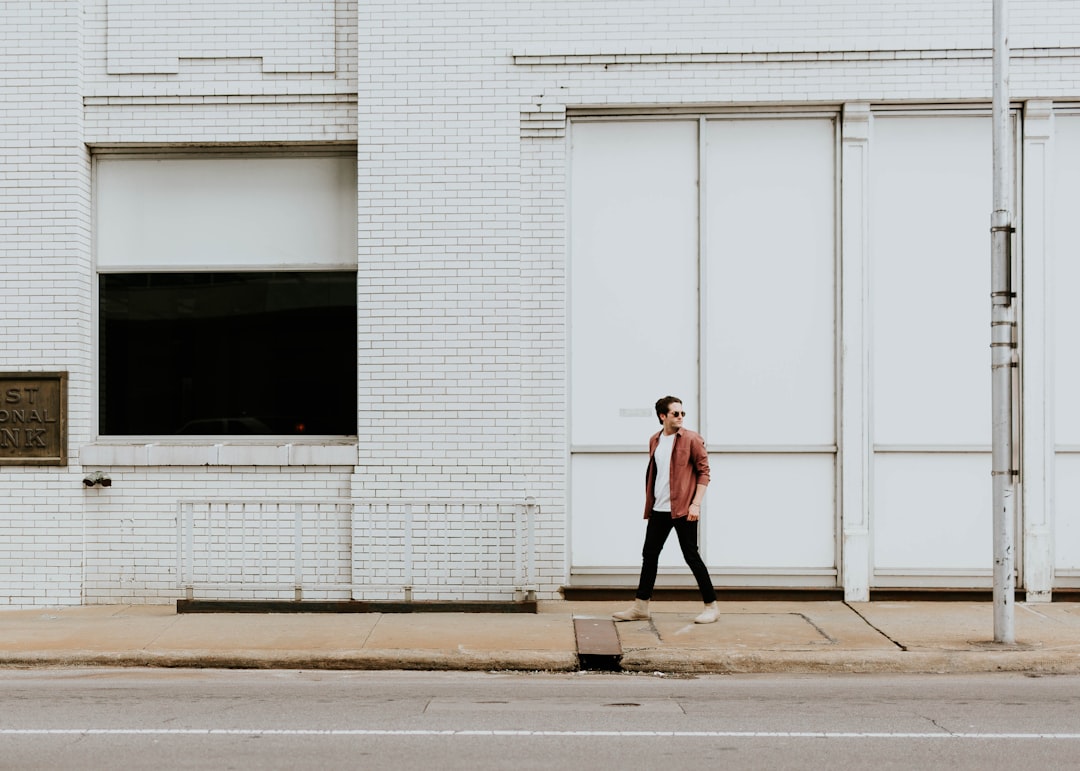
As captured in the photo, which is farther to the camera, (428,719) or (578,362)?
(578,362)

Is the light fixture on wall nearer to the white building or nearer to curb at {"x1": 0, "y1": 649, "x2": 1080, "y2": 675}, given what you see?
the white building

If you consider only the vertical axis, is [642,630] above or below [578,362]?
below

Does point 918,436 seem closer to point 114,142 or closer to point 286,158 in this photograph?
point 286,158

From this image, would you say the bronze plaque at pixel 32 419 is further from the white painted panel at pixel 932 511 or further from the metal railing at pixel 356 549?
the white painted panel at pixel 932 511

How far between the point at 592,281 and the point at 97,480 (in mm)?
4971

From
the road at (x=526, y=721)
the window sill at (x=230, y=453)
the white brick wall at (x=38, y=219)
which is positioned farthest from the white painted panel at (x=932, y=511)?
the white brick wall at (x=38, y=219)

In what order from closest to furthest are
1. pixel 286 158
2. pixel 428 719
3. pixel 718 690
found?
pixel 428 719
pixel 718 690
pixel 286 158

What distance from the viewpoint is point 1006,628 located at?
29.4ft

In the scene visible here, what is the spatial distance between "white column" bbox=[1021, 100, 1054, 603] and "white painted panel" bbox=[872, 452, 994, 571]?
38cm

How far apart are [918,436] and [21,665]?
7804 millimetres

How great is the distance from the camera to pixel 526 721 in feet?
23.1

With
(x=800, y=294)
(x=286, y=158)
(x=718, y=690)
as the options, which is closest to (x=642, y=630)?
(x=718, y=690)

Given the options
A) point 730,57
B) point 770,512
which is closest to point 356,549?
point 770,512

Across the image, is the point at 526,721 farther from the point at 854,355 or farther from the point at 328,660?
the point at 854,355
